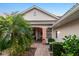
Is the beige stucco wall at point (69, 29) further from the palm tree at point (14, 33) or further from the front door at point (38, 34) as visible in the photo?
the palm tree at point (14, 33)

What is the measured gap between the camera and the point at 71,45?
215cm

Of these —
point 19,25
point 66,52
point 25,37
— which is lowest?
point 66,52

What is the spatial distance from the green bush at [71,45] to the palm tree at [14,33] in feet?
1.42

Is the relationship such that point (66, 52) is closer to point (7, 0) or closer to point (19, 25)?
point (19, 25)

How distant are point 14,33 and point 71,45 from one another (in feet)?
2.27

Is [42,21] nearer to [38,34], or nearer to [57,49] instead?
[38,34]

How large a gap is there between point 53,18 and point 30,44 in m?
0.43

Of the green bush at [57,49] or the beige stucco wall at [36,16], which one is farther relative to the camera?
the green bush at [57,49]

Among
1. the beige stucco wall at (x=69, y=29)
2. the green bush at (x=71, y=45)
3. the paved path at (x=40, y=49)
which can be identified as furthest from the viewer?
the beige stucco wall at (x=69, y=29)

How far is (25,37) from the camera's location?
2.27 meters

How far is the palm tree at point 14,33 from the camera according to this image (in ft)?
7.07

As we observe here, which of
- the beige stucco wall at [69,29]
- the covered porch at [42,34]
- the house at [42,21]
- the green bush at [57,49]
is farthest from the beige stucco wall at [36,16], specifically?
the green bush at [57,49]

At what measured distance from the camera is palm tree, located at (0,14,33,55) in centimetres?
216

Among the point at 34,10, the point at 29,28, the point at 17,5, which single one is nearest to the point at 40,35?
the point at 29,28
